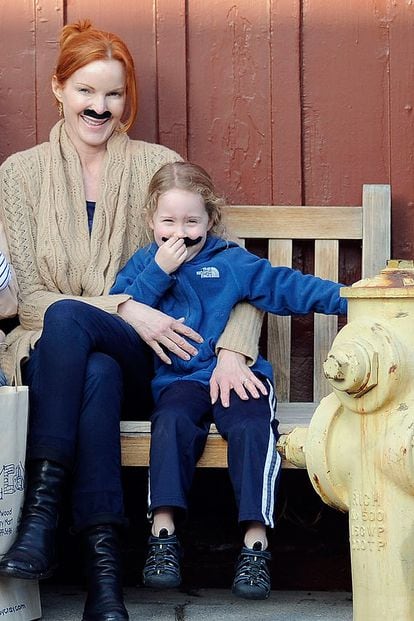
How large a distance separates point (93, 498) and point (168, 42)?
151cm

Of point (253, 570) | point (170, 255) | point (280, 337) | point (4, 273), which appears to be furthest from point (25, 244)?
point (253, 570)

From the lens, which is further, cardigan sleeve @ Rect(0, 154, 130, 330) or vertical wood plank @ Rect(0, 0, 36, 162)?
vertical wood plank @ Rect(0, 0, 36, 162)

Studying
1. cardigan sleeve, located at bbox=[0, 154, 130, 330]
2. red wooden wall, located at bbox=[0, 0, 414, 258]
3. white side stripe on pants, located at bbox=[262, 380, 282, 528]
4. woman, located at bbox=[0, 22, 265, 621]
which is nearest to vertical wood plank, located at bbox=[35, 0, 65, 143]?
red wooden wall, located at bbox=[0, 0, 414, 258]

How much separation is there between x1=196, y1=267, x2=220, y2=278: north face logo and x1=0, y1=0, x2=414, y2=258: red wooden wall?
1.72 ft

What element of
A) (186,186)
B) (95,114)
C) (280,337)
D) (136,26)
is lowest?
(280,337)

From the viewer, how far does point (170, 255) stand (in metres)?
2.88

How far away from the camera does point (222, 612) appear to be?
2.72 m

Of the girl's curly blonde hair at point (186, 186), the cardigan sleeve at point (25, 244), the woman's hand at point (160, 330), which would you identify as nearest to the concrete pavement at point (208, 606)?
the woman's hand at point (160, 330)

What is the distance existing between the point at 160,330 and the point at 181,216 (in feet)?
1.01

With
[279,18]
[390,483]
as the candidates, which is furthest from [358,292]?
[279,18]

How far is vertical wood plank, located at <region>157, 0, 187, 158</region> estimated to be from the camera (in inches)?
133

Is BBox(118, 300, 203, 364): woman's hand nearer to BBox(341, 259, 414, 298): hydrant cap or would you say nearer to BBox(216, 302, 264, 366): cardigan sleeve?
BBox(216, 302, 264, 366): cardigan sleeve

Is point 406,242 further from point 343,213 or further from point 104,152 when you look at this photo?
point 104,152

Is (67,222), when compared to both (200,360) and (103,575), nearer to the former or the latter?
(200,360)
